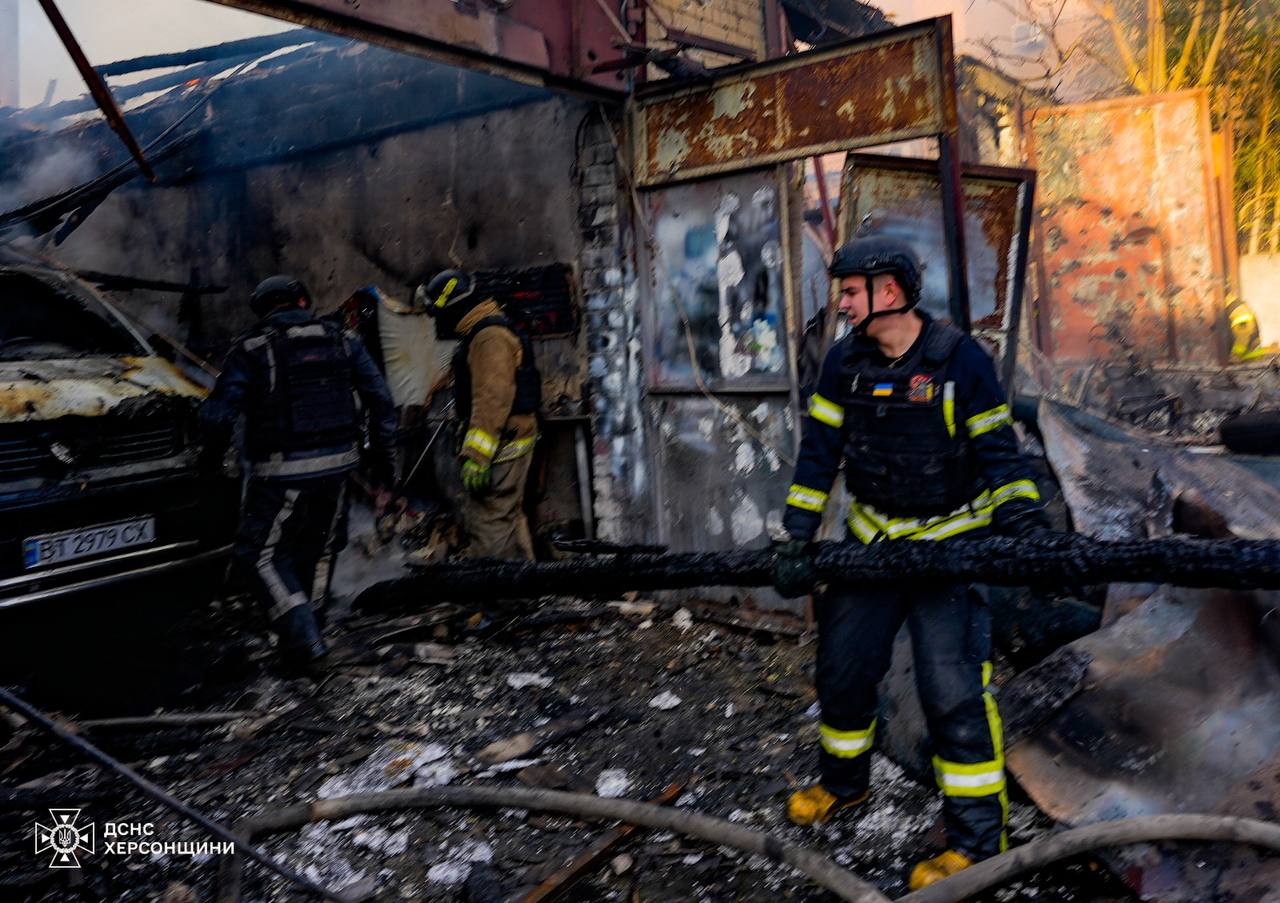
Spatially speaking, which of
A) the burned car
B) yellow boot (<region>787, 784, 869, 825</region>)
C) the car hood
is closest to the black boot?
the burned car

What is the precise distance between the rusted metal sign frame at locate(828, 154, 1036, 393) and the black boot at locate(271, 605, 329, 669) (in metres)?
3.11

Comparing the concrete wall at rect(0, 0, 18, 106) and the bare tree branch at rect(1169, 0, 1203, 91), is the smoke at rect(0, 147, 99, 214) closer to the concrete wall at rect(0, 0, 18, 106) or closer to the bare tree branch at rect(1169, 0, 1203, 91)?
the concrete wall at rect(0, 0, 18, 106)

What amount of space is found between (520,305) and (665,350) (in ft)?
3.51

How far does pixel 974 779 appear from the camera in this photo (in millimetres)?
2682

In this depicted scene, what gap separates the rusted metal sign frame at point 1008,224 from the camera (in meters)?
4.62

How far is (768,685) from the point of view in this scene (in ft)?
14.1

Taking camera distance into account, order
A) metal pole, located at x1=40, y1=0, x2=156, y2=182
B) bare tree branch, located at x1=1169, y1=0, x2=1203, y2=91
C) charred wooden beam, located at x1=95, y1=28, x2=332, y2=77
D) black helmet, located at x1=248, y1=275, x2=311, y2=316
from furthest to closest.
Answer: bare tree branch, located at x1=1169, y1=0, x2=1203, y2=91 → charred wooden beam, located at x1=95, y1=28, x2=332, y2=77 → black helmet, located at x1=248, y1=275, x2=311, y2=316 → metal pole, located at x1=40, y1=0, x2=156, y2=182

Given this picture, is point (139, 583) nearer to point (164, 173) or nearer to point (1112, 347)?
point (164, 173)

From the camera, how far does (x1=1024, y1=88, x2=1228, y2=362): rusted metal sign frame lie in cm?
959

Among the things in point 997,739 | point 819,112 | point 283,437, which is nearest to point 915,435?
point 997,739

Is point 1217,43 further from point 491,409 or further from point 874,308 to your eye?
point 874,308

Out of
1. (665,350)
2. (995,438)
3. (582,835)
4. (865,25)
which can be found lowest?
(582,835)

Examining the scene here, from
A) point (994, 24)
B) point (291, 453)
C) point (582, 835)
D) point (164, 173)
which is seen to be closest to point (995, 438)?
point (582, 835)

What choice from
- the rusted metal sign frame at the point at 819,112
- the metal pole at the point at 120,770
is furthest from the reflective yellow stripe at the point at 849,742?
the rusted metal sign frame at the point at 819,112
